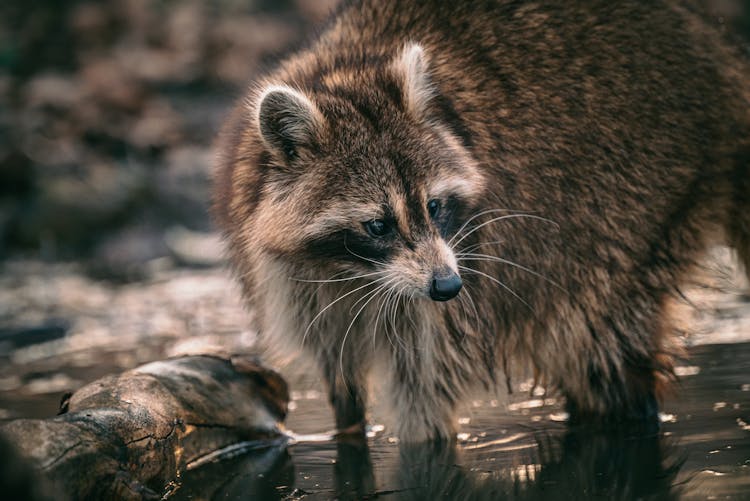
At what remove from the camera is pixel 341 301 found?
3.59m

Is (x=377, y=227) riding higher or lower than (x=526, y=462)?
higher

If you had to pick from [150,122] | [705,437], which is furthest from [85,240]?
[705,437]

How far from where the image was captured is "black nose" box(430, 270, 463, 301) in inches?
121

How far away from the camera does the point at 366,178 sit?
10.7 feet

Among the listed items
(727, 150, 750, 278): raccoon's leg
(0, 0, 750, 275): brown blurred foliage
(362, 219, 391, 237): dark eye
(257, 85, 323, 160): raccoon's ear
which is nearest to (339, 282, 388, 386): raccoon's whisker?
(362, 219, 391, 237): dark eye

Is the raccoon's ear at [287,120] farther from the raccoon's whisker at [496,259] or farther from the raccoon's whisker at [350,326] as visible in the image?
the raccoon's whisker at [496,259]

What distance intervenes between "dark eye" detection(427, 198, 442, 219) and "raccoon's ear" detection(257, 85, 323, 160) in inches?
16.2

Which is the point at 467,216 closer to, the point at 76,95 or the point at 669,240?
the point at 669,240

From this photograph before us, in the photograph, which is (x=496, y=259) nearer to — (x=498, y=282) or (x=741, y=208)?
(x=498, y=282)

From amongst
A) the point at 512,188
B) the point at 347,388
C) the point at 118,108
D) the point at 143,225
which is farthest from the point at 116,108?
the point at 512,188

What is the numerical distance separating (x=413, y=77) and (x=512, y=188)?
1.90 feet

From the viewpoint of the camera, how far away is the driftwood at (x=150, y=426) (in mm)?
2795

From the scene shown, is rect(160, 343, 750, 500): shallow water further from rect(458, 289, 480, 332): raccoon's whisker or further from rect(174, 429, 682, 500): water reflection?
rect(458, 289, 480, 332): raccoon's whisker

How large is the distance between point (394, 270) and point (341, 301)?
45 cm
